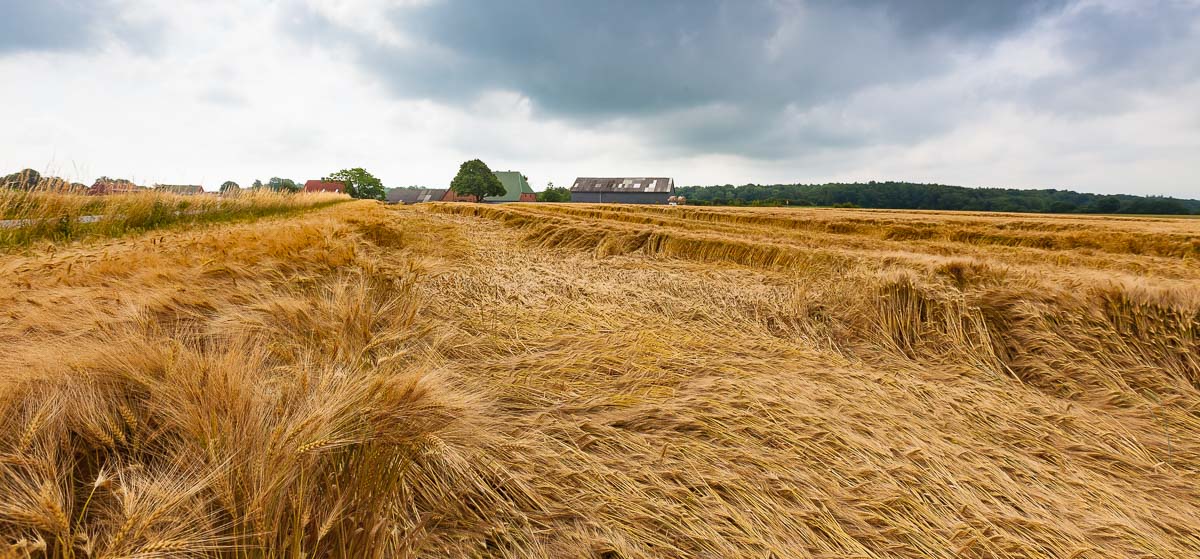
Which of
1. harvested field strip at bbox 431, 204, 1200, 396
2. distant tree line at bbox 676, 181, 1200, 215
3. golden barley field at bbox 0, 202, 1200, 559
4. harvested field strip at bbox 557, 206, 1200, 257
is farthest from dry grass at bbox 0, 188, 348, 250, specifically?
distant tree line at bbox 676, 181, 1200, 215

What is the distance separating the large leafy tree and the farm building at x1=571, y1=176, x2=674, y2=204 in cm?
1313

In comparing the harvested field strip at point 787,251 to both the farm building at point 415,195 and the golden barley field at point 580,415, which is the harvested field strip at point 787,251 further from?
the farm building at point 415,195

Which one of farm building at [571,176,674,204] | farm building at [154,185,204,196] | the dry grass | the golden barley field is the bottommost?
the golden barley field

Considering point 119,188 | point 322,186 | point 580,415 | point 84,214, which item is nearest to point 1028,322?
point 580,415

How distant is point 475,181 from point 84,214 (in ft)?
189

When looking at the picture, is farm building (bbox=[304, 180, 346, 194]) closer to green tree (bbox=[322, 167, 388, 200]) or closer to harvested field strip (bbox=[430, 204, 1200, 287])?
green tree (bbox=[322, 167, 388, 200])

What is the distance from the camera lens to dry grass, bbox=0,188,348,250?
4855mm

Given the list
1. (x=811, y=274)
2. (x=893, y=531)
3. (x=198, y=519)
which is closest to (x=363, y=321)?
(x=198, y=519)

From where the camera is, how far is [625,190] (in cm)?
5578

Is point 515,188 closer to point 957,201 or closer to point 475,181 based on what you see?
point 475,181

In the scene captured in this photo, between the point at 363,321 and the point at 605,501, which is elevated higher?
the point at 363,321

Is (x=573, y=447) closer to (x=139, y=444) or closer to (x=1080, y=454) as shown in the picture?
(x=139, y=444)

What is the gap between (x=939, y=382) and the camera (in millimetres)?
2273

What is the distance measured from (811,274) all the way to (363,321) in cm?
371
